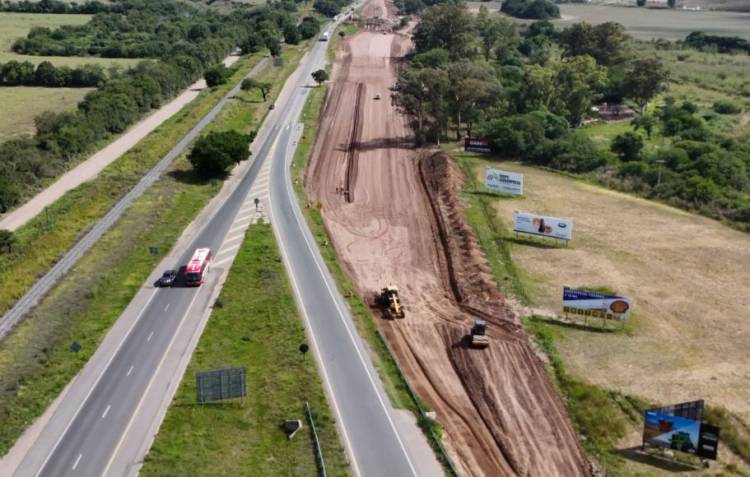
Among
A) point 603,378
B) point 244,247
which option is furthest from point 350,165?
point 603,378

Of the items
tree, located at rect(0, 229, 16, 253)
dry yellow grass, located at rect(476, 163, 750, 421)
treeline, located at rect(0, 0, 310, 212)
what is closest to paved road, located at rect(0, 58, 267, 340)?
tree, located at rect(0, 229, 16, 253)

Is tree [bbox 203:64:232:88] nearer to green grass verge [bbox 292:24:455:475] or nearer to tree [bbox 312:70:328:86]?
tree [bbox 312:70:328:86]

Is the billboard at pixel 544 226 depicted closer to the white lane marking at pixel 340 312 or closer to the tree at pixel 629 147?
the white lane marking at pixel 340 312

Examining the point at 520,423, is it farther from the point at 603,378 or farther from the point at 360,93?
the point at 360,93

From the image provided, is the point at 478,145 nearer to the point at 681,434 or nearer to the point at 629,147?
the point at 629,147

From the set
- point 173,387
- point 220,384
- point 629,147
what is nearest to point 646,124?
point 629,147
